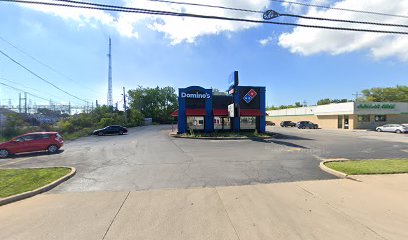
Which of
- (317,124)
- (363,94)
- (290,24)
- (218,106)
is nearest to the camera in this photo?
(290,24)

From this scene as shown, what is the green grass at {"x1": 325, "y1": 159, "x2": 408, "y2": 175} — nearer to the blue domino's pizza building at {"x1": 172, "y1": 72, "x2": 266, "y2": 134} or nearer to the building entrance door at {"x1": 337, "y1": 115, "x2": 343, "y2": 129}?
the blue domino's pizza building at {"x1": 172, "y1": 72, "x2": 266, "y2": 134}

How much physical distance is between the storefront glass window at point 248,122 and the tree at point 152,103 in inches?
Result: 2085

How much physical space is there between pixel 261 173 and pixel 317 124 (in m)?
43.4

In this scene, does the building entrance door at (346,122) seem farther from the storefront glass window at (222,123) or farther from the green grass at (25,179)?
the green grass at (25,179)

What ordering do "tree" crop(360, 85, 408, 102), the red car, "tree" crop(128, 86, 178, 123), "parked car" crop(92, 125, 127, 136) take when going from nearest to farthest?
the red car → "parked car" crop(92, 125, 127, 136) → "tree" crop(360, 85, 408, 102) → "tree" crop(128, 86, 178, 123)

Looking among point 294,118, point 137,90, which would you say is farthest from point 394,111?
point 137,90

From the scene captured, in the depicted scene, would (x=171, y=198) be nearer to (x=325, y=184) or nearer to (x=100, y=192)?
(x=100, y=192)

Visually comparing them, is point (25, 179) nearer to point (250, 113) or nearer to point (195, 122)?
point (195, 122)

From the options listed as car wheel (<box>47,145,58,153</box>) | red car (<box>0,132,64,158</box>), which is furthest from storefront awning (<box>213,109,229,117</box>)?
car wheel (<box>47,145,58,153</box>)

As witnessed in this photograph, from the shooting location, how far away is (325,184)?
22.9 feet

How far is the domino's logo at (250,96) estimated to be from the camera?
2769 centimetres

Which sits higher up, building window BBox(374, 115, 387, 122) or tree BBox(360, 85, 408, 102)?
tree BBox(360, 85, 408, 102)

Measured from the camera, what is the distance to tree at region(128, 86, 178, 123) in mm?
79000

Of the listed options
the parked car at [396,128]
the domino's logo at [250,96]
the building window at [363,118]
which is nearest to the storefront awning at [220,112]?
the domino's logo at [250,96]
